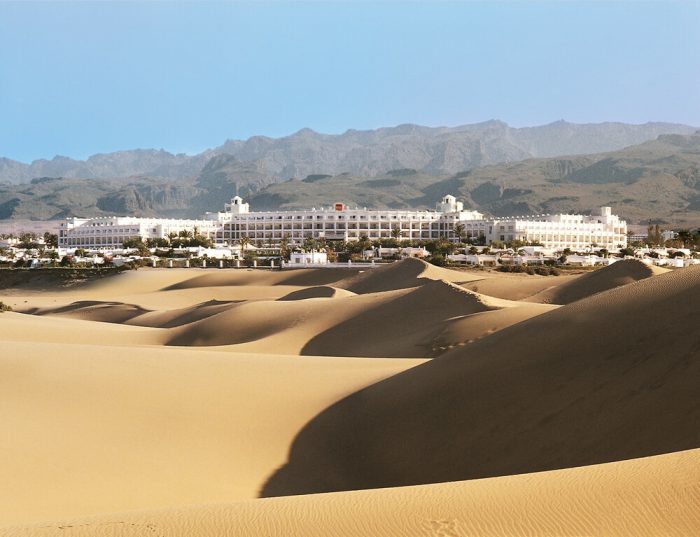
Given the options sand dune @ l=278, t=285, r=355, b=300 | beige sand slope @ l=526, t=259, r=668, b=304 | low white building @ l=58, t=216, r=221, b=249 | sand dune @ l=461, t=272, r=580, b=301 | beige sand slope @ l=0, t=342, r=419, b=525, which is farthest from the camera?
low white building @ l=58, t=216, r=221, b=249

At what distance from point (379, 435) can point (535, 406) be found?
8.22 ft

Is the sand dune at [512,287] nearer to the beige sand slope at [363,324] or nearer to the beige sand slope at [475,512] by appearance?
the beige sand slope at [363,324]

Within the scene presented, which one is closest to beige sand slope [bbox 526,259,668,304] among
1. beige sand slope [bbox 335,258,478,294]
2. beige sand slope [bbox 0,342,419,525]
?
beige sand slope [bbox 335,258,478,294]

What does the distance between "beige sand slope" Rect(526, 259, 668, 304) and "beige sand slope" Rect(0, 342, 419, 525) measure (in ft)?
57.7

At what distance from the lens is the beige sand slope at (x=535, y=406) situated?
36.9ft

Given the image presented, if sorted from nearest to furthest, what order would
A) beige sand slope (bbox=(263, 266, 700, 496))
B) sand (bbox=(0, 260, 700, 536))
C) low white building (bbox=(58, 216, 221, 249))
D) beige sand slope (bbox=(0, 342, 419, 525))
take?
sand (bbox=(0, 260, 700, 536))
beige sand slope (bbox=(263, 266, 700, 496))
beige sand slope (bbox=(0, 342, 419, 525))
low white building (bbox=(58, 216, 221, 249))

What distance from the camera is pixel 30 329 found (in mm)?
32344

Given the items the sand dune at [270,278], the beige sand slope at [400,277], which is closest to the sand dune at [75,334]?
the beige sand slope at [400,277]

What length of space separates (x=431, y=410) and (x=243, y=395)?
3906mm

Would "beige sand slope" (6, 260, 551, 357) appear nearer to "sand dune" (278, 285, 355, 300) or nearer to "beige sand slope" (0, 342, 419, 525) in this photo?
"beige sand slope" (0, 342, 419, 525)

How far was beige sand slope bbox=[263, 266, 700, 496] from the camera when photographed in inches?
442

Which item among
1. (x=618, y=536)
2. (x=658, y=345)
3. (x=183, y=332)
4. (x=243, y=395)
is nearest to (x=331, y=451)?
(x=243, y=395)

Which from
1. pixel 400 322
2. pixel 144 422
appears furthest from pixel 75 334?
pixel 144 422

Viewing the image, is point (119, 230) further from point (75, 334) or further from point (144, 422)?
point (144, 422)
